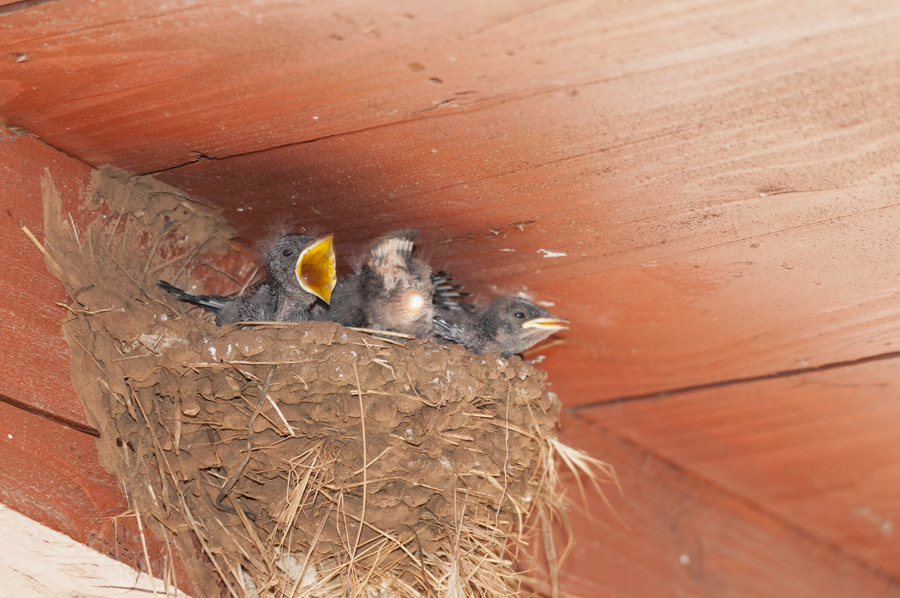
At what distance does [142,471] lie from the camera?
2.15 meters

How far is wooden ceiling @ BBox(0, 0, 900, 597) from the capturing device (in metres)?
1.62

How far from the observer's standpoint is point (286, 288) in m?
2.66

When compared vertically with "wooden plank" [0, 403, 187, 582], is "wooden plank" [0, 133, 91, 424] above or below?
above

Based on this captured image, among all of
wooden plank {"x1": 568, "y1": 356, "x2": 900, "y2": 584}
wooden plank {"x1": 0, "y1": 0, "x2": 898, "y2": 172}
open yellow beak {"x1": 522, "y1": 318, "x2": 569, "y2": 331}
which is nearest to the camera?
wooden plank {"x1": 0, "y1": 0, "x2": 898, "y2": 172}

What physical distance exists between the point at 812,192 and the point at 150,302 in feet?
5.18

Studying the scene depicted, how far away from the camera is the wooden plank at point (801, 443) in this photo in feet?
9.82

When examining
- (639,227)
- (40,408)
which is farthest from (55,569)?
(639,227)

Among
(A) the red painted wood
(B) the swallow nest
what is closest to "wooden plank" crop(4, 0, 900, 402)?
(A) the red painted wood

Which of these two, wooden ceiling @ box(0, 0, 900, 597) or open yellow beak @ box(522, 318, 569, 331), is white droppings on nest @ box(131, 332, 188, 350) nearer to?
wooden ceiling @ box(0, 0, 900, 597)

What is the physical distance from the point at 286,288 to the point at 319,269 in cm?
17

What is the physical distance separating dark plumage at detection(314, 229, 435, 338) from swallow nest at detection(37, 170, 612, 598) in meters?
0.23

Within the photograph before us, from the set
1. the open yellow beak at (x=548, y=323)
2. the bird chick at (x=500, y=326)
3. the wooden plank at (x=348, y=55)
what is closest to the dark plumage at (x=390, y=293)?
the bird chick at (x=500, y=326)

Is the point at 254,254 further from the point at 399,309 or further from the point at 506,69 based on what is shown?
the point at 506,69

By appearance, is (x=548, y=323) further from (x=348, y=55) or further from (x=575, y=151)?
(x=348, y=55)
